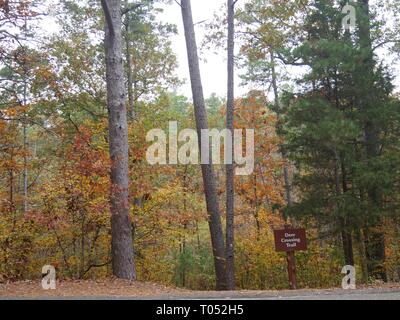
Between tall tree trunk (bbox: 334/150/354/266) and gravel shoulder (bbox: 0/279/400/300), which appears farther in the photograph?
tall tree trunk (bbox: 334/150/354/266)

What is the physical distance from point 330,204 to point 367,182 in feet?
5.80

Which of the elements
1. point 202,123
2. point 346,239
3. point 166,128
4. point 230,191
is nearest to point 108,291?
point 230,191

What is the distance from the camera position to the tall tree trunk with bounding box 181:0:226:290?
13.7m

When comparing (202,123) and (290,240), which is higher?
(202,123)

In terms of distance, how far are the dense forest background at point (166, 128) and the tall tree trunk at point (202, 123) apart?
0.54m

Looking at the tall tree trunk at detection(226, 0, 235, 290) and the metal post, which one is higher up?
the tall tree trunk at detection(226, 0, 235, 290)

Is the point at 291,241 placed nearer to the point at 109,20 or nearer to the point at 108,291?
the point at 108,291

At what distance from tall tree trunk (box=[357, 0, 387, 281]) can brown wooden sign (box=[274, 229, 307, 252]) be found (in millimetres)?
3347

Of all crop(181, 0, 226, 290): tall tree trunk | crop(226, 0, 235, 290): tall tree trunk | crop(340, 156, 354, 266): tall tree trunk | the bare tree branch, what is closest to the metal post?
crop(226, 0, 235, 290): tall tree trunk

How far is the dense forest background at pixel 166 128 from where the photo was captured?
12.2m

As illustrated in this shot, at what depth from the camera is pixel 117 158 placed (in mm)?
12117

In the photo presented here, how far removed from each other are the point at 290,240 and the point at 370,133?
584cm

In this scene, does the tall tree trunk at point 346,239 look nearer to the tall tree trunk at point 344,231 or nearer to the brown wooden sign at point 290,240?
the tall tree trunk at point 344,231

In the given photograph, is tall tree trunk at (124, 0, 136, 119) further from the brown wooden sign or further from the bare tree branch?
the brown wooden sign
